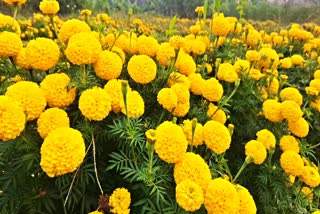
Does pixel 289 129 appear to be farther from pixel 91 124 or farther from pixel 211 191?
pixel 91 124

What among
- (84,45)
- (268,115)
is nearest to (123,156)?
(84,45)

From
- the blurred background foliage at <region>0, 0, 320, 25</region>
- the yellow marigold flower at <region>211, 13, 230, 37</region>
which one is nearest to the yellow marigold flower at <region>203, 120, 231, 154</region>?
the yellow marigold flower at <region>211, 13, 230, 37</region>

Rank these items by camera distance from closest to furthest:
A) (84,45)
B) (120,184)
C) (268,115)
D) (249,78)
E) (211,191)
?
1. (211,191)
2. (84,45)
3. (120,184)
4. (268,115)
5. (249,78)

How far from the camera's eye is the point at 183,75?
1593 millimetres

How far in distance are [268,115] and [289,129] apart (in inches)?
5.4

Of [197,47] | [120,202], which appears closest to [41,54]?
[120,202]

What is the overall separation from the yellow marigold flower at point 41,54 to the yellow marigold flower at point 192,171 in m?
0.57

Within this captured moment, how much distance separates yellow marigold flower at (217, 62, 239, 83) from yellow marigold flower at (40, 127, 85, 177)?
0.96 m

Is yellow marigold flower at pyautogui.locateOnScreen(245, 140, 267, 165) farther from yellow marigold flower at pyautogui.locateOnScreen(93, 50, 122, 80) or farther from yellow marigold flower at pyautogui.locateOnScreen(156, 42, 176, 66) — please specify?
yellow marigold flower at pyautogui.locateOnScreen(93, 50, 122, 80)

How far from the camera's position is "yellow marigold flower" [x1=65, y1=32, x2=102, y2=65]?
4.06 feet

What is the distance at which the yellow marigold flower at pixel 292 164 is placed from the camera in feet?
5.05

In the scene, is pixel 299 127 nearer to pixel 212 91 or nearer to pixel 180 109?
pixel 212 91

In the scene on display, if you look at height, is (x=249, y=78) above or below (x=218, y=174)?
above

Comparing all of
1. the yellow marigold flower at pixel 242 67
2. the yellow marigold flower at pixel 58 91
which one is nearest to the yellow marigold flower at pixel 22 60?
the yellow marigold flower at pixel 58 91
